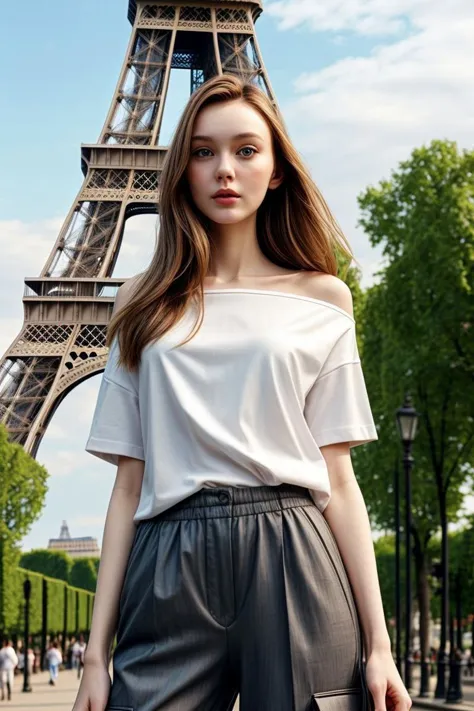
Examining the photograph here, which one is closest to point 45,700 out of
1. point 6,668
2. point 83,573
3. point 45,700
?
point 45,700

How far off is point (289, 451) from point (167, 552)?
37 centimetres

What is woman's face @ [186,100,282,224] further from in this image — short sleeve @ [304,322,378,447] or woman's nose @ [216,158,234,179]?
short sleeve @ [304,322,378,447]

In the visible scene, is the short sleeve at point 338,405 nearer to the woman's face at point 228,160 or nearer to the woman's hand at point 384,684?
the woman's face at point 228,160

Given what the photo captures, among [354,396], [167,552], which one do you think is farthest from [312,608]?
[354,396]

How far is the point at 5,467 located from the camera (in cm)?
4712

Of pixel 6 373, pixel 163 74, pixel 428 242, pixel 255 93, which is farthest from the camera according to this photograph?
pixel 163 74

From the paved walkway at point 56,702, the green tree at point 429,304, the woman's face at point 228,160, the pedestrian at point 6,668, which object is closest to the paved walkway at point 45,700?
the paved walkway at point 56,702

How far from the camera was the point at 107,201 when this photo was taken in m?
49.1

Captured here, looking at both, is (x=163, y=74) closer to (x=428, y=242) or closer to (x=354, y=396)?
(x=428, y=242)

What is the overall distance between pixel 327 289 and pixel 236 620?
90 cm

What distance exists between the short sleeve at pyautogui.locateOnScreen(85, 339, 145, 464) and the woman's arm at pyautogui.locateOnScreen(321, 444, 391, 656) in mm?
451

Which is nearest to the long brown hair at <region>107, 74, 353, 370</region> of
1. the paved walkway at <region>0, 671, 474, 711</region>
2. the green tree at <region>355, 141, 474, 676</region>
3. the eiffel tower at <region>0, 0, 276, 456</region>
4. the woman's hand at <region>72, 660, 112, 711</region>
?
the woman's hand at <region>72, 660, 112, 711</region>

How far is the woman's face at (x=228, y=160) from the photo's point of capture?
3363 millimetres

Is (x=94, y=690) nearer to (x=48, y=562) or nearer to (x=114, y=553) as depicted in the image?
(x=114, y=553)
